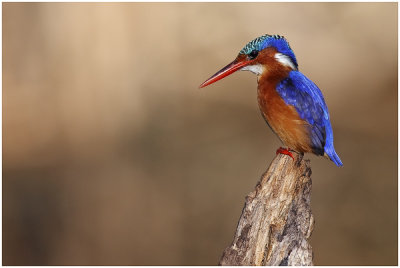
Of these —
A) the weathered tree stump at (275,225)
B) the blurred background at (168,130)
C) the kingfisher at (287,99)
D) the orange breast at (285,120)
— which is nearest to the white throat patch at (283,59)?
the kingfisher at (287,99)

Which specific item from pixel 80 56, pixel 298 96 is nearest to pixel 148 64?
pixel 80 56

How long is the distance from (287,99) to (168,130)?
206cm

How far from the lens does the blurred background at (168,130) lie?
4480 mm

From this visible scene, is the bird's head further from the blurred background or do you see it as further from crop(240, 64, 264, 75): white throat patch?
the blurred background

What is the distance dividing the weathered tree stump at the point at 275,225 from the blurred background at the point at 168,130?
209 centimetres

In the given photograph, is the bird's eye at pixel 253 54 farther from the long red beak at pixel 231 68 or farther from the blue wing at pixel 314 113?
the blue wing at pixel 314 113

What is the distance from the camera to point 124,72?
470 cm

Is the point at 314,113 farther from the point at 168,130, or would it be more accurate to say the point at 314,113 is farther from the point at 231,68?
the point at 168,130

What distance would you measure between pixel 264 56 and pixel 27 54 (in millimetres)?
2398

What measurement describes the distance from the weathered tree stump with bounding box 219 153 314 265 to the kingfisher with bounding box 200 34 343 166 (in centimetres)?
24

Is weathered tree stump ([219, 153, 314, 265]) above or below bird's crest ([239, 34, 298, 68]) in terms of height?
below

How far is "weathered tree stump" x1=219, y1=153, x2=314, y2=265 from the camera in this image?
2.24 metres

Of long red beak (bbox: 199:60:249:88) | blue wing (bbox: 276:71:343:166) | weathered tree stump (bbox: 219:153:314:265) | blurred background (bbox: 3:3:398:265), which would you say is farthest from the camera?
blurred background (bbox: 3:3:398:265)

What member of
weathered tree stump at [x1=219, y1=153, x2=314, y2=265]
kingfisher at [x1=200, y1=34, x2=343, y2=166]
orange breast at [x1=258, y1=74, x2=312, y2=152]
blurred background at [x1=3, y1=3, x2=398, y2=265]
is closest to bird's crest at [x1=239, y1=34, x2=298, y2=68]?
kingfisher at [x1=200, y1=34, x2=343, y2=166]
